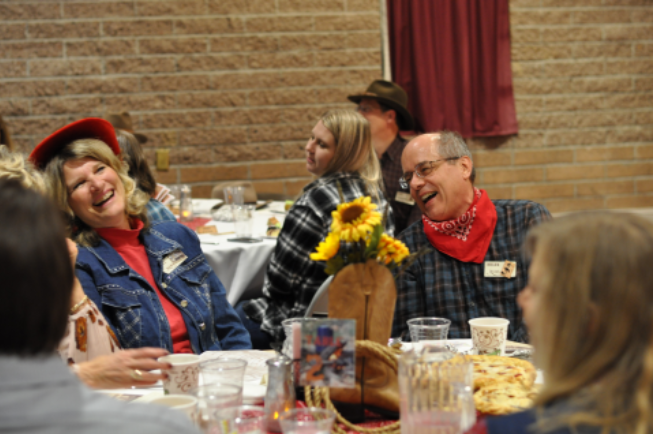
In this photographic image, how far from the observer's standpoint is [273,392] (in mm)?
1205

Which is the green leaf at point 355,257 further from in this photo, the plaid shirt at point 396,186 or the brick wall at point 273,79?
the brick wall at point 273,79

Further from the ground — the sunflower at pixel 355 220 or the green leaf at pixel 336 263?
the sunflower at pixel 355 220

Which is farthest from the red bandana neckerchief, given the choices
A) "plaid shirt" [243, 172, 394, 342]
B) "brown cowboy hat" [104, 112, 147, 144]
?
"brown cowboy hat" [104, 112, 147, 144]

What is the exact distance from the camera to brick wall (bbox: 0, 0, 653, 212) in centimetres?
513

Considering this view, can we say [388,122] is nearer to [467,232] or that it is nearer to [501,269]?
[467,232]

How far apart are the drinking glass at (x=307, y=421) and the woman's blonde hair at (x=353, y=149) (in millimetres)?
1977

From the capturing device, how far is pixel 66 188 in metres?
2.11

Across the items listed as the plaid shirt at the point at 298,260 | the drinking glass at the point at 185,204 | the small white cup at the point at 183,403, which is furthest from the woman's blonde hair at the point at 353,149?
the small white cup at the point at 183,403

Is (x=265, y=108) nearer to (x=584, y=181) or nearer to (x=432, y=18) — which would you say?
(x=432, y=18)

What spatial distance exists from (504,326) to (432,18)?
4.20 meters

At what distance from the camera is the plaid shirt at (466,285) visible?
7.23ft

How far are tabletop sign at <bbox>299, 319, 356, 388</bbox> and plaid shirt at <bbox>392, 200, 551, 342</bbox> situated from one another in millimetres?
1030

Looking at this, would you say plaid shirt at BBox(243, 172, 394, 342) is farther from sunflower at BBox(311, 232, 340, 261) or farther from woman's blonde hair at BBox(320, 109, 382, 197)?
sunflower at BBox(311, 232, 340, 261)

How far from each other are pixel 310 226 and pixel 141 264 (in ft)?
2.72
